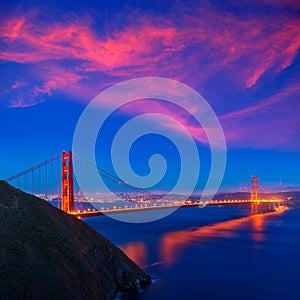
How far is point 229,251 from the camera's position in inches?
1576

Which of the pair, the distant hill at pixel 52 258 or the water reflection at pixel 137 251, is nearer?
the distant hill at pixel 52 258

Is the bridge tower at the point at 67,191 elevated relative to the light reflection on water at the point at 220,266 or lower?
elevated

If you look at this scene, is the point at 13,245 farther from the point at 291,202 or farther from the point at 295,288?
the point at 291,202

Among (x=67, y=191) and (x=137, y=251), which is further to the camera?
(x=67, y=191)

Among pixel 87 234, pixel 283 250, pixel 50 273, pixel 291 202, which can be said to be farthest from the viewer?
pixel 291 202

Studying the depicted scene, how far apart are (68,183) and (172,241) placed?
58.1 feet

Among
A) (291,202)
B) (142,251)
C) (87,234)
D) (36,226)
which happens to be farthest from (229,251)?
(291,202)

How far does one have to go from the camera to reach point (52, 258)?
1753 centimetres

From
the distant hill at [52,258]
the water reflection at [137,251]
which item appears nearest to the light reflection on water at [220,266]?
the water reflection at [137,251]

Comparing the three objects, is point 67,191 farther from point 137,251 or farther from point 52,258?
point 52,258

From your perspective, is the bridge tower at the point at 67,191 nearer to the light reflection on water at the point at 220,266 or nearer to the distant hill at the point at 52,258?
the light reflection on water at the point at 220,266

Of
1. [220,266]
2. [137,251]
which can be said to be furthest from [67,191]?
[220,266]

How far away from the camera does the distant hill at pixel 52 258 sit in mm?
15336

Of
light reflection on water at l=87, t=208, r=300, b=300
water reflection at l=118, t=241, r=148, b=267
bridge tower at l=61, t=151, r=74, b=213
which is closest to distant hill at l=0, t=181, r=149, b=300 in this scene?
light reflection on water at l=87, t=208, r=300, b=300
